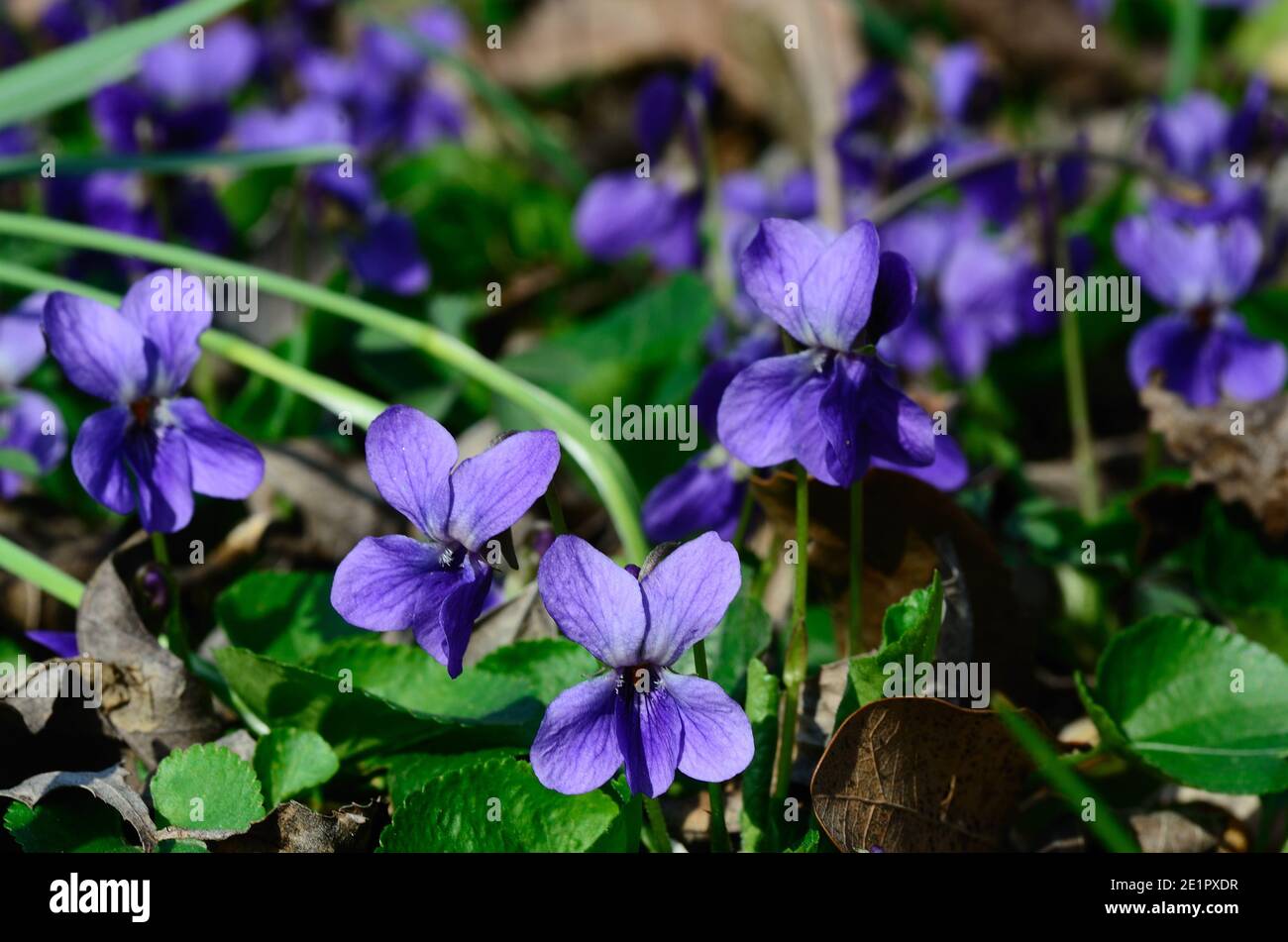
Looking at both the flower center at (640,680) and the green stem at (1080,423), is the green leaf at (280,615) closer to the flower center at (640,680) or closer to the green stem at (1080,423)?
the flower center at (640,680)

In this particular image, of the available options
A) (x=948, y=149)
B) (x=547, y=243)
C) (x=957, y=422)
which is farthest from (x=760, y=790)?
(x=547, y=243)

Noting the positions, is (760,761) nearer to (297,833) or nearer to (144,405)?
(297,833)

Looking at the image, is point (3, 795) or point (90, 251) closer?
point (3, 795)

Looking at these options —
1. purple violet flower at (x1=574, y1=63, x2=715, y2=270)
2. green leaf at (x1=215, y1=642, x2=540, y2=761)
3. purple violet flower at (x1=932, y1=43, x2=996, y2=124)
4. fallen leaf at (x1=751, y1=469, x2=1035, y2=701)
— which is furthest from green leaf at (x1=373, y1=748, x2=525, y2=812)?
purple violet flower at (x1=932, y1=43, x2=996, y2=124)

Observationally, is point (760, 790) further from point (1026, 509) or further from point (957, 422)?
point (957, 422)
